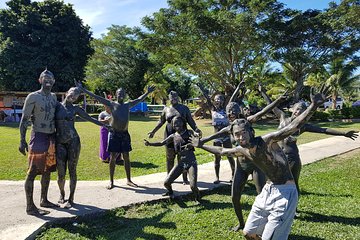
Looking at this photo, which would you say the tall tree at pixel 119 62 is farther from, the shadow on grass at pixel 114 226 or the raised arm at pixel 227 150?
the raised arm at pixel 227 150

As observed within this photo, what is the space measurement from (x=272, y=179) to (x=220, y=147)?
39.2 inches

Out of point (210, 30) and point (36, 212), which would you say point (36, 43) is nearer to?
point (210, 30)

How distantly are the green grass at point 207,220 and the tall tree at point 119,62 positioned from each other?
35.5m

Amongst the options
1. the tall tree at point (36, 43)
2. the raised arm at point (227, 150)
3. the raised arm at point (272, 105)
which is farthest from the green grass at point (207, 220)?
the tall tree at point (36, 43)

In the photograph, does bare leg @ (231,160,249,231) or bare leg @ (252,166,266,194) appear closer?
bare leg @ (252,166,266,194)

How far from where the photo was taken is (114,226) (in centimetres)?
510

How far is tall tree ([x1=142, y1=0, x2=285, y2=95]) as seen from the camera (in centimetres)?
2177

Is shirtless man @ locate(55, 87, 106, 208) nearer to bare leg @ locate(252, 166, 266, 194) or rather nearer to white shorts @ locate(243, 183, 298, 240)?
bare leg @ locate(252, 166, 266, 194)

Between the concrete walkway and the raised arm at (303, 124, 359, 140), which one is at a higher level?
the raised arm at (303, 124, 359, 140)

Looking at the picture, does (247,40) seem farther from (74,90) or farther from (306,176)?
(74,90)

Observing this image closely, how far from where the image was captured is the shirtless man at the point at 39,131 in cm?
494

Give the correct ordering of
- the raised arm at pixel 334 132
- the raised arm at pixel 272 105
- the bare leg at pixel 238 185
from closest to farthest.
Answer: the raised arm at pixel 334 132 < the raised arm at pixel 272 105 < the bare leg at pixel 238 185

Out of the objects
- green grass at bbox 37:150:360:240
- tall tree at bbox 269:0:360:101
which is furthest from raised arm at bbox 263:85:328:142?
tall tree at bbox 269:0:360:101

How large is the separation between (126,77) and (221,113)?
35918 mm
